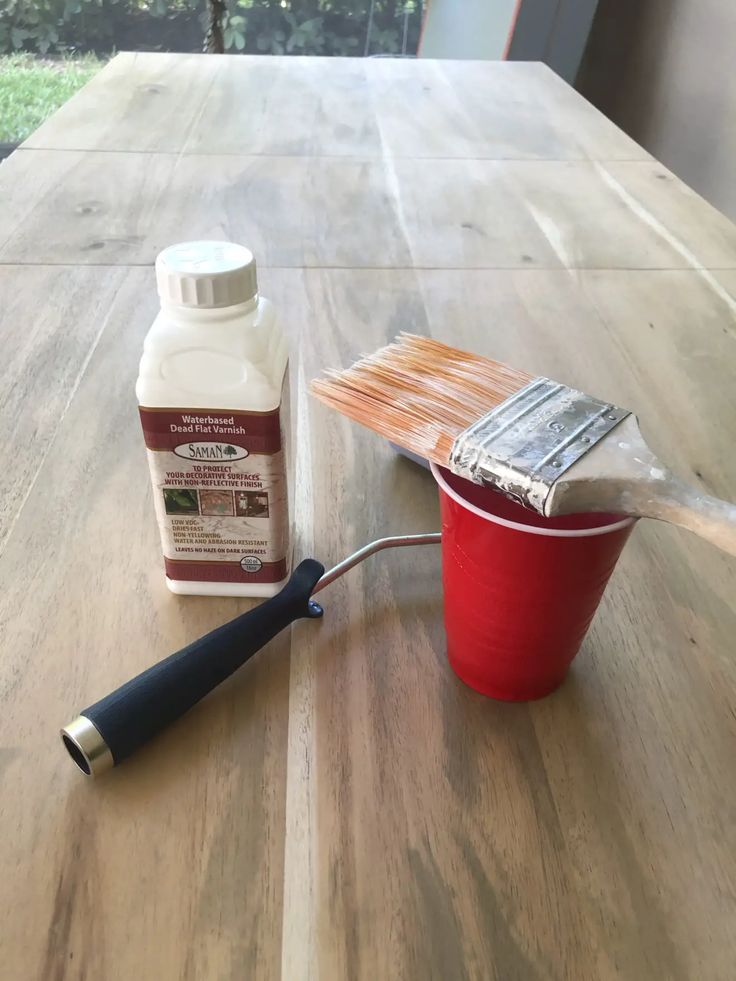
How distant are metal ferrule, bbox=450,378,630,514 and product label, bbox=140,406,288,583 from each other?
0.36 feet

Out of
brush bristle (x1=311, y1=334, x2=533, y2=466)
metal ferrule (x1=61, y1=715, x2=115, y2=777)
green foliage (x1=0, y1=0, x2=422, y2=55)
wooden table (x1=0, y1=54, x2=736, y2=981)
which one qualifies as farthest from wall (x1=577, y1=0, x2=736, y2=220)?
metal ferrule (x1=61, y1=715, x2=115, y2=777)

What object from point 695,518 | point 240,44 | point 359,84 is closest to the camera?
point 695,518

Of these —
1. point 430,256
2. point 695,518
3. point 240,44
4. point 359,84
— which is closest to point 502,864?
point 695,518

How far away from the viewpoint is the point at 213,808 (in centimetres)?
40

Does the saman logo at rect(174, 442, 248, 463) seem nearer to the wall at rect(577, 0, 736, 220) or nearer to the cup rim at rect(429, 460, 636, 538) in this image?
the cup rim at rect(429, 460, 636, 538)

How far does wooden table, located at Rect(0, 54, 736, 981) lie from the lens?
0.36 metres

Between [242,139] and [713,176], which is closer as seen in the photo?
[242,139]

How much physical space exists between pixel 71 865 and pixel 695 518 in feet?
1.05

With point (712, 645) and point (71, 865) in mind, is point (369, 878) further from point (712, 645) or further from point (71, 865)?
point (712, 645)

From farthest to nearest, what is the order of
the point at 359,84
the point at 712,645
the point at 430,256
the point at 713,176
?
the point at 713,176 → the point at 359,84 → the point at 430,256 → the point at 712,645

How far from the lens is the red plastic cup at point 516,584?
1.24 feet

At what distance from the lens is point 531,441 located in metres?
0.38

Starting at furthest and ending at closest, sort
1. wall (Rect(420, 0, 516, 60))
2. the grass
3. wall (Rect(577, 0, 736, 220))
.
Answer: the grass < wall (Rect(420, 0, 516, 60)) < wall (Rect(577, 0, 736, 220))

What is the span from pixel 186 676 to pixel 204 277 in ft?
0.66
